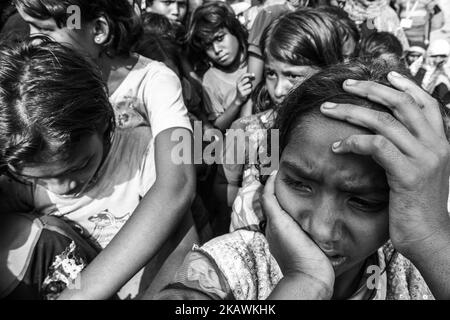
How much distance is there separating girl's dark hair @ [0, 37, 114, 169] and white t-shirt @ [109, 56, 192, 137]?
301 mm

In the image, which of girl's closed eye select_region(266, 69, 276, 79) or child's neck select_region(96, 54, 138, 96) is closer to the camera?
child's neck select_region(96, 54, 138, 96)

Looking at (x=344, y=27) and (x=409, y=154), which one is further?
(x=344, y=27)

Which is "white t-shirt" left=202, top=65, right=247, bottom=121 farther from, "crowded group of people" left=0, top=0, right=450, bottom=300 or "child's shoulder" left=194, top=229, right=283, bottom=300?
"child's shoulder" left=194, top=229, right=283, bottom=300

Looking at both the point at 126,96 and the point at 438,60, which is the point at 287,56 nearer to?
the point at 126,96

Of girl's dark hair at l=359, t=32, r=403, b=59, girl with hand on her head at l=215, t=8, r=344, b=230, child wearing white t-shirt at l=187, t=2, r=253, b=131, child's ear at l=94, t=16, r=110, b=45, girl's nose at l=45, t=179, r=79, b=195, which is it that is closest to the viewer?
girl's nose at l=45, t=179, r=79, b=195

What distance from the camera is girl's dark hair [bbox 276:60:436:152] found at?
3.89ft

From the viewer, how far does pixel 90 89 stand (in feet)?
4.79

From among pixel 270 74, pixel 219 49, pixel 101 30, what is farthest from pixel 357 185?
pixel 219 49

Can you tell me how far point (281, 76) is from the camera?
96.4 inches

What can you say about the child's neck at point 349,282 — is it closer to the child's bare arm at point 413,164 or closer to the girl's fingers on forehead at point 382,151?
the child's bare arm at point 413,164

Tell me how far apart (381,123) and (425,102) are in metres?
0.13

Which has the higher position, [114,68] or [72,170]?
[114,68]

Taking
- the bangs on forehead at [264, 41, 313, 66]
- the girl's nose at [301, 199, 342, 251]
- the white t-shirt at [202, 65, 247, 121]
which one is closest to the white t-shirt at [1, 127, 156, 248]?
the girl's nose at [301, 199, 342, 251]
